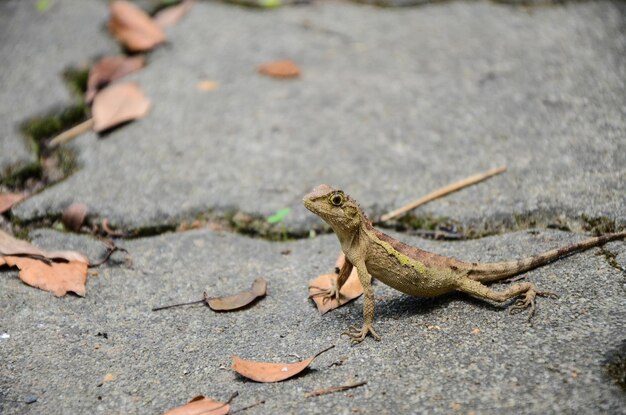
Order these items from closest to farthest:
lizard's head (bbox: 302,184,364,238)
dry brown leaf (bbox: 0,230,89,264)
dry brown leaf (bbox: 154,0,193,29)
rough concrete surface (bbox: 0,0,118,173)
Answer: lizard's head (bbox: 302,184,364,238)
dry brown leaf (bbox: 0,230,89,264)
rough concrete surface (bbox: 0,0,118,173)
dry brown leaf (bbox: 154,0,193,29)

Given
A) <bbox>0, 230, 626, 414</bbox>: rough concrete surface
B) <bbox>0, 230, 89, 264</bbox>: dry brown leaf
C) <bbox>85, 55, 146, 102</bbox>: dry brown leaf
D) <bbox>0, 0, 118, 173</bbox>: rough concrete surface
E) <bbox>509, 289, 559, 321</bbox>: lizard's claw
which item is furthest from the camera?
<bbox>85, 55, 146, 102</bbox>: dry brown leaf

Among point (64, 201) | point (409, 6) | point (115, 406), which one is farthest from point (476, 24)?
point (115, 406)

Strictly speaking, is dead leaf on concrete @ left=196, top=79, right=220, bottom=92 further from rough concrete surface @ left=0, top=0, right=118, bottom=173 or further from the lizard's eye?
the lizard's eye

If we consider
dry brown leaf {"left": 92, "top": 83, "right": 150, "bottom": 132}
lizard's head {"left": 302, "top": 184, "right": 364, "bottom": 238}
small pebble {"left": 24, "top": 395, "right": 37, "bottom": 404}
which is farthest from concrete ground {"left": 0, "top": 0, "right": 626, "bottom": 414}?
lizard's head {"left": 302, "top": 184, "right": 364, "bottom": 238}

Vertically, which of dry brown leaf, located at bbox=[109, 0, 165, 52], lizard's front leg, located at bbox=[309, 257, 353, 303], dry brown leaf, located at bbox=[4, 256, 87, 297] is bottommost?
dry brown leaf, located at bbox=[4, 256, 87, 297]

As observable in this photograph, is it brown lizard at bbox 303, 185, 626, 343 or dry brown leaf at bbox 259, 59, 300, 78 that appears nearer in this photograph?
brown lizard at bbox 303, 185, 626, 343

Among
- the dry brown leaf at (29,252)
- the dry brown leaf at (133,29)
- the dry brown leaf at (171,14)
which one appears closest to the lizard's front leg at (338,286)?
the dry brown leaf at (29,252)

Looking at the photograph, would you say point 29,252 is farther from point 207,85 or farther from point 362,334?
point 207,85

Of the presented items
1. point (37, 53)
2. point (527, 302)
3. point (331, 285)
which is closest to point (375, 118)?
point (331, 285)
